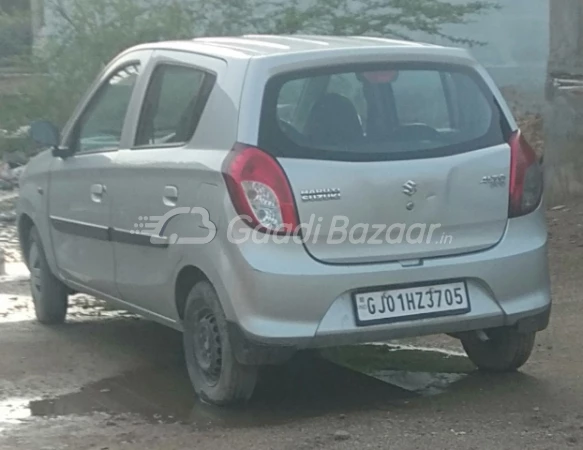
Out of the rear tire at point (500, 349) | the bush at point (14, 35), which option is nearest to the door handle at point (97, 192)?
the rear tire at point (500, 349)

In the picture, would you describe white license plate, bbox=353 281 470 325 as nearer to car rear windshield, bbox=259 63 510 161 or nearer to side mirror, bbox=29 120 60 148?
car rear windshield, bbox=259 63 510 161

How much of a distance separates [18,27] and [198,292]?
647 inches

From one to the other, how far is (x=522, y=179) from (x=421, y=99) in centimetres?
59

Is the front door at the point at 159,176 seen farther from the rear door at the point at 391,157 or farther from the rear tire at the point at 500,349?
the rear tire at the point at 500,349

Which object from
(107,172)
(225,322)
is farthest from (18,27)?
(225,322)

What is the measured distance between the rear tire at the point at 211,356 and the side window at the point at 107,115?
1.23 m

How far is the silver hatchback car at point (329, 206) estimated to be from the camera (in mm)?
5324

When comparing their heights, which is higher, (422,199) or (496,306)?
(422,199)

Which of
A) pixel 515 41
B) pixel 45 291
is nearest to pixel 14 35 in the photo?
pixel 515 41

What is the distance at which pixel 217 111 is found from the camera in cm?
564

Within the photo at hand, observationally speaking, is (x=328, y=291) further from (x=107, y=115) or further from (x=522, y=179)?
(x=107, y=115)

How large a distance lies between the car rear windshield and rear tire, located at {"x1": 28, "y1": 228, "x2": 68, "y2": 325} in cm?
281

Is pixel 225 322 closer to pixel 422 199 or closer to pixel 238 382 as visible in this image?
pixel 238 382

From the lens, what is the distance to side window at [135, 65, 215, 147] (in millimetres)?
5871
